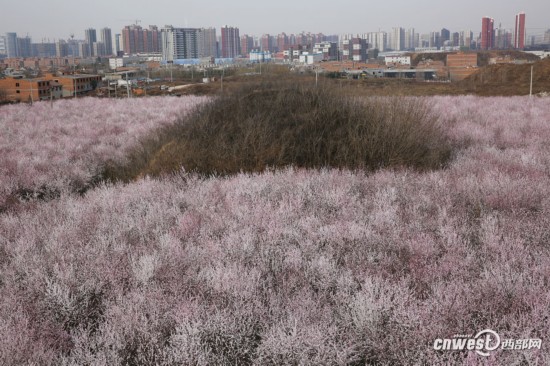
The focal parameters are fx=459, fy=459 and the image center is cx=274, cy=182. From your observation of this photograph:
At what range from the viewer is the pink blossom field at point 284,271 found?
3170mm

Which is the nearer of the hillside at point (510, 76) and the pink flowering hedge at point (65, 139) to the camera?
the pink flowering hedge at point (65, 139)

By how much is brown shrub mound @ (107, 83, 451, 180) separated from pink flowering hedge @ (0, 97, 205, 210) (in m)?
1.14

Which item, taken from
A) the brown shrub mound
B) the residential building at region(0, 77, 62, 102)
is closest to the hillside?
the brown shrub mound

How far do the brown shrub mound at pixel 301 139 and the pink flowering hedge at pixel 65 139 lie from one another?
1137 millimetres

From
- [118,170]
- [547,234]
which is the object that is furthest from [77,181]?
[547,234]

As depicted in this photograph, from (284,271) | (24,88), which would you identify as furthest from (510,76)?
(24,88)

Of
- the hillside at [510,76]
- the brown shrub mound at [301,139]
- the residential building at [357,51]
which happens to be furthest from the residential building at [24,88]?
the residential building at [357,51]

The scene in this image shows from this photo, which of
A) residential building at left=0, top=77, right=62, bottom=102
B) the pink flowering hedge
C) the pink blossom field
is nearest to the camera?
the pink blossom field

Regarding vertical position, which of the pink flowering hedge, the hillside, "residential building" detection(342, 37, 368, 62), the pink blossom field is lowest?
the pink blossom field

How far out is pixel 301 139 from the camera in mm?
9695

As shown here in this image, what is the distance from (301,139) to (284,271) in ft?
18.7

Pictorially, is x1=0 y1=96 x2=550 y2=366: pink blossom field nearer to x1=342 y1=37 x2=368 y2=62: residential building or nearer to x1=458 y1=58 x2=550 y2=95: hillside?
x1=458 y1=58 x2=550 y2=95: hillside

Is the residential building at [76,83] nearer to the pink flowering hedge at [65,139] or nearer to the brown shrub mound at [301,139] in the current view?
the pink flowering hedge at [65,139]

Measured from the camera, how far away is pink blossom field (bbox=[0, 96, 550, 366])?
3.17m
